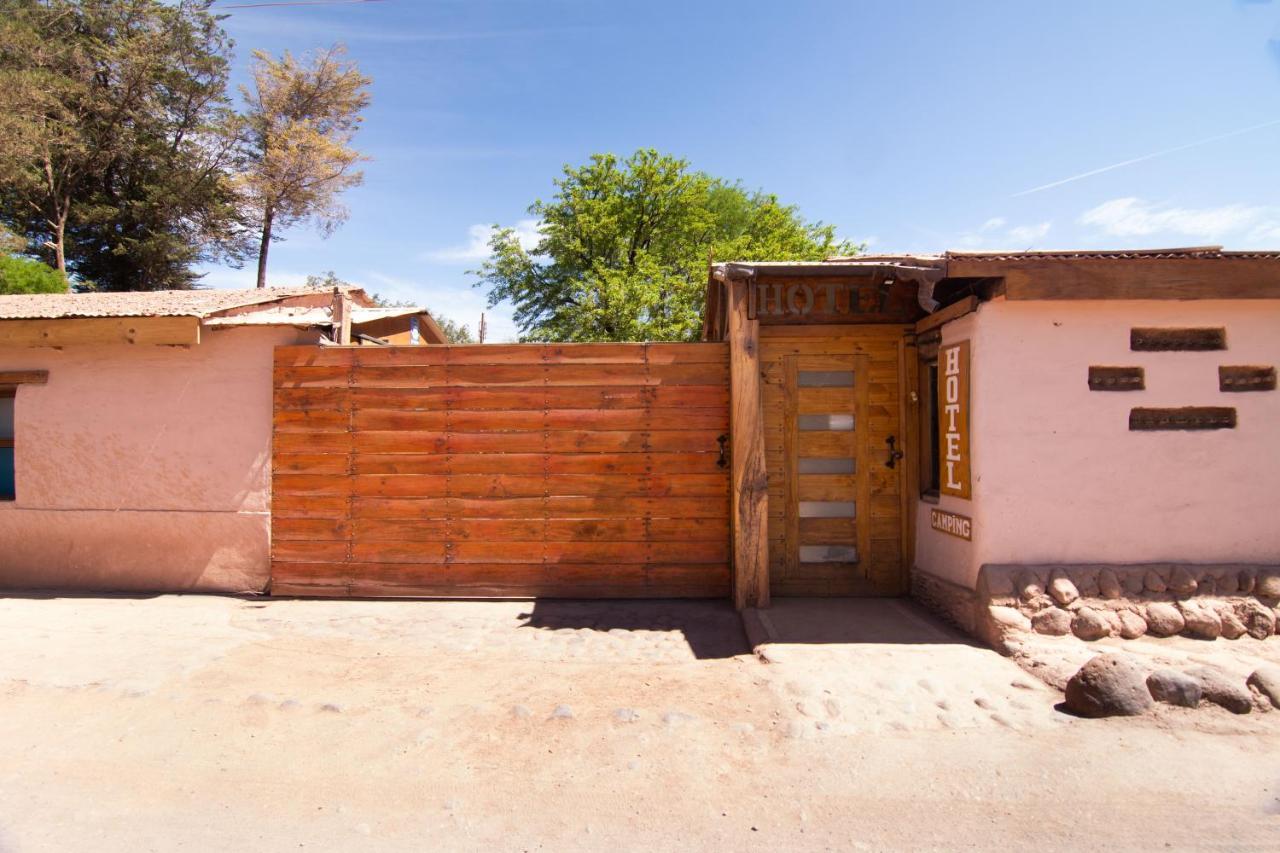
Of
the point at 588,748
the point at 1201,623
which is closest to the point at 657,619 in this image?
the point at 588,748

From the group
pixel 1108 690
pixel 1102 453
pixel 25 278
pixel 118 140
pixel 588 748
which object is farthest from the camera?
pixel 118 140

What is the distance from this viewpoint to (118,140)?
2677 cm

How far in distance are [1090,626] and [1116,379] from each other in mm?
1905

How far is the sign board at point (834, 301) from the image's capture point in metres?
6.54

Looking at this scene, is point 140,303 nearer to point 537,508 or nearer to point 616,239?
point 537,508

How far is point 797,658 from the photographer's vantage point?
5035 mm

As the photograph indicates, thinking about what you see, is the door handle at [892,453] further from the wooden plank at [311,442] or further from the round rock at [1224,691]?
the wooden plank at [311,442]

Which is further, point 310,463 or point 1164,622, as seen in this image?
point 310,463

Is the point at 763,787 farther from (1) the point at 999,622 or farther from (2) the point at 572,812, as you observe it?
(1) the point at 999,622

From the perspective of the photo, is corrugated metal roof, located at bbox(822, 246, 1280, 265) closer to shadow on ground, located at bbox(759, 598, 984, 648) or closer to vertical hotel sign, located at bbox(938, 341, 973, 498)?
vertical hotel sign, located at bbox(938, 341, 973, 498)

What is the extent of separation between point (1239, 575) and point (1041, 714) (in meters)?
2.55

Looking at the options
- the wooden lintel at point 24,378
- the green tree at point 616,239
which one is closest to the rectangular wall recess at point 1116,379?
the wooden lintel at point 24,378

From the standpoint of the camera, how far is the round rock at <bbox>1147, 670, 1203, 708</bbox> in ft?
13.7

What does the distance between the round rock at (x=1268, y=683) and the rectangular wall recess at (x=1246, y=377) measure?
7.43ft
